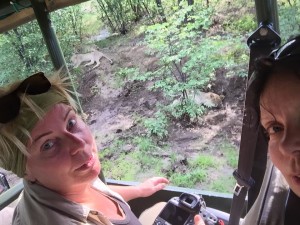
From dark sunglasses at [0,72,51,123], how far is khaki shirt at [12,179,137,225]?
0.32 metres

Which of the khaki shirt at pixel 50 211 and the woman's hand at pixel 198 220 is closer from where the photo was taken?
the khaki shirt at pixel 50 211

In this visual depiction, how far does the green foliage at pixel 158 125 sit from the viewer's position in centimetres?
431

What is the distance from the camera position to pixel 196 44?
13.4 ft

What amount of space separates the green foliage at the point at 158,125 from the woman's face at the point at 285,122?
340 cm

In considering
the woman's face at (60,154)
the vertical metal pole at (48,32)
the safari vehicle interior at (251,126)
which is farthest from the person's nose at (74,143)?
the safari vehicle interior at (251,126)

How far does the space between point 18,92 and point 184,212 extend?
3.14ft

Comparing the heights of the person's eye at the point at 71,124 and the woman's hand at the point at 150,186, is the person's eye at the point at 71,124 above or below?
above

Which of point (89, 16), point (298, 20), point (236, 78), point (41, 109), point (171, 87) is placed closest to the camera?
point (41, 109)

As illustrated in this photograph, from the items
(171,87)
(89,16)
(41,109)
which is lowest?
(171,87)

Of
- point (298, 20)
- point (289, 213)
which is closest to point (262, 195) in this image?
point (289, 213)

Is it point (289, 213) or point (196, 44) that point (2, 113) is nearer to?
point (289, 213)

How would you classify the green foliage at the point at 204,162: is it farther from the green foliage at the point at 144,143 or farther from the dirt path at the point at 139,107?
the green foliage at the point at 144,143

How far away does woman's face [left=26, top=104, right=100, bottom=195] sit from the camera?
1.33 m

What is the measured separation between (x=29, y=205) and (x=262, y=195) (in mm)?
923
